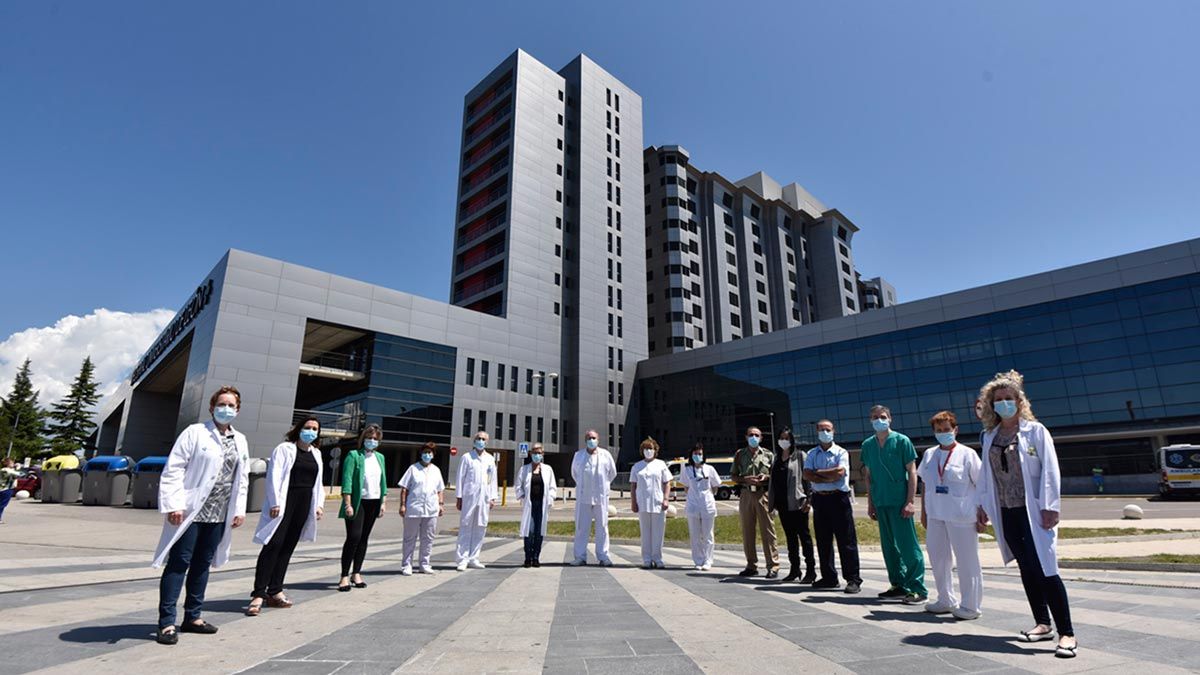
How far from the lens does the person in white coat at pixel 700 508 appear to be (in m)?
8.62

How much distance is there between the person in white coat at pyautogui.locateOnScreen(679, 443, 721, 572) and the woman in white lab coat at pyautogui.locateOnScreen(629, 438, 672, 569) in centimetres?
39

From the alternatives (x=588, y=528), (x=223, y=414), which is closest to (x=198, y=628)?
(x=223, y=414)

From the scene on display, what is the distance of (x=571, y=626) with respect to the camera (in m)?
4.32

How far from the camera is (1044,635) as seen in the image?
3.88 metres

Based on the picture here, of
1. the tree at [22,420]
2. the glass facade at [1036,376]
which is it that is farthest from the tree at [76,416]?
the glass facade at [1036,376]

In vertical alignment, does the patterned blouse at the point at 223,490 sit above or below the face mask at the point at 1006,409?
below

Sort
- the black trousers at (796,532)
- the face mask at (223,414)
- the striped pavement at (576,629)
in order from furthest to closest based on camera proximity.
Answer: the black trousers at (796,532), the face mask at (223,414), the striped pavement at (576,629)

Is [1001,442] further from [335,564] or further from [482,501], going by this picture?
[335,564]

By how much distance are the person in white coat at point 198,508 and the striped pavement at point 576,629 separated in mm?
257

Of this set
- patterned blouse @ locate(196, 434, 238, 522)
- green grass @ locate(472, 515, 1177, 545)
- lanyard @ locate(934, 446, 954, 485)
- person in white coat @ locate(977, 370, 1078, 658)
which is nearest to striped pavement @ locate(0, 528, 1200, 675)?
person in white coat @ locate(977, 370, 1078, 658)

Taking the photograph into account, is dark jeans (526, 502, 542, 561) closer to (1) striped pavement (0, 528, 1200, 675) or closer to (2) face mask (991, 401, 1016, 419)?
(1) striped pavement (0, 528, 1200, 675)

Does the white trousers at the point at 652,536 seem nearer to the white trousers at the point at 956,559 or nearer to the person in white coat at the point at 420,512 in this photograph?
the person in white coat at the point at 420,512

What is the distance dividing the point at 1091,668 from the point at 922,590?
2.64m

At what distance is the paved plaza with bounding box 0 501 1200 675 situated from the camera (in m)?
3.26
